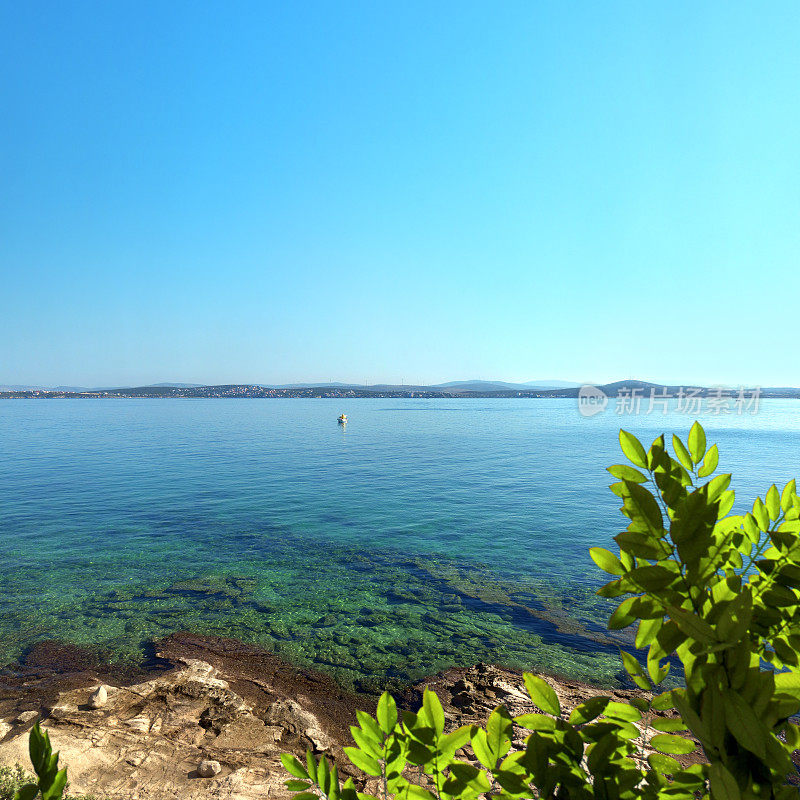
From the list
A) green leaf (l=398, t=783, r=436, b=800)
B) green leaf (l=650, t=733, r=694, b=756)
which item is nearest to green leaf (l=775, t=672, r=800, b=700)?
green leaf (l=650, t=733, r=694, b=756)

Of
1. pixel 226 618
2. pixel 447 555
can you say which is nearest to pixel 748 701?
pixel 226 618

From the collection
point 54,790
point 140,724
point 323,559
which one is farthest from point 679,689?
point 323,559

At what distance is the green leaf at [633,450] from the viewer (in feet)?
3.60

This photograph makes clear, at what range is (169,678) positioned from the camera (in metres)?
10.1

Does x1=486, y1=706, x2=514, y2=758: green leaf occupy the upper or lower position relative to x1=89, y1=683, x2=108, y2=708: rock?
upper

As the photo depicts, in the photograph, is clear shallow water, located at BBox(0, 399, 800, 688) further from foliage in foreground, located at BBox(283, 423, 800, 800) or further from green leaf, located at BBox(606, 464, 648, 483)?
green leaf, located at BBox(606, 464, 648, 483)

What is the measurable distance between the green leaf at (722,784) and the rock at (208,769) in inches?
363

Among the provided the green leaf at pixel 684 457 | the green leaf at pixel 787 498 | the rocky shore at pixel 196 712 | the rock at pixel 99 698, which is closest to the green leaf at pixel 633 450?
the green leaf at pixel 684 457

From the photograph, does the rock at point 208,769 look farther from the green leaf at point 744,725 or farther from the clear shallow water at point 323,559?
the green leaf at point 744,725

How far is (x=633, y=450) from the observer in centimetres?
116

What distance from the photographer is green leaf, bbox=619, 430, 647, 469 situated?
1.10m

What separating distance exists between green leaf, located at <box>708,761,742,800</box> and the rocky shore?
8.59m

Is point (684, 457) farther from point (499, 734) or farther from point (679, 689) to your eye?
point (499, 734)

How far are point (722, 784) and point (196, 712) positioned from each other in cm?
Answer: 1107
